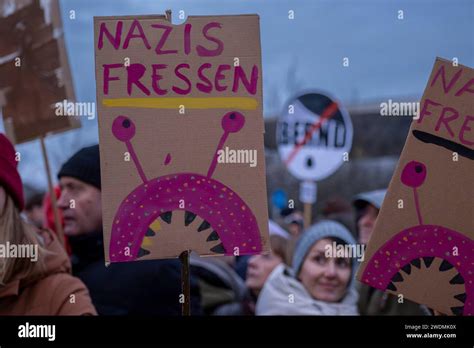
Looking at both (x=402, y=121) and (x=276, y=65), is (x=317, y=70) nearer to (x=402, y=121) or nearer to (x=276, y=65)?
(x=276, y=65)

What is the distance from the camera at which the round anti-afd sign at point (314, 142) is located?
4.24 meters

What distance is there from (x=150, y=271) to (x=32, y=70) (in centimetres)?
102

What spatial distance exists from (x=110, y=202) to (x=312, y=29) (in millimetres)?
1311

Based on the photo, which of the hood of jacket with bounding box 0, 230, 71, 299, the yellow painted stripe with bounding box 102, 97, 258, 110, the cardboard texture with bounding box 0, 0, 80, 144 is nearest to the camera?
the yellow painted stripe with bounding box 102, 97, 258, 110

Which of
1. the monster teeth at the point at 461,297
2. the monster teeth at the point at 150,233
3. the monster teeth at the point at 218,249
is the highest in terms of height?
the monster teeth at the point at 150,233

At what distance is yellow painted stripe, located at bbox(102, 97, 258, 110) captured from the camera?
11.5 ft

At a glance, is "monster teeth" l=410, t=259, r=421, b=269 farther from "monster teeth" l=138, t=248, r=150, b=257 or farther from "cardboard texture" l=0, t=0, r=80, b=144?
"cardboard texture" l=0, t=0, r=80, b=144

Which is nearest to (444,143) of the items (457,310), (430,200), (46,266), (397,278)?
(430,200)

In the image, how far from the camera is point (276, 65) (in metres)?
4.17

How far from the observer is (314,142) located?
4.28 meters

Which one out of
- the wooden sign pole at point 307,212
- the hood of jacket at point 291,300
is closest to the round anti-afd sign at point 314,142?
the wooden sign pole at point 307,212

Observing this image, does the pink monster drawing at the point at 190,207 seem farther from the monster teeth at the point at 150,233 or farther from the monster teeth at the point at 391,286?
the monster teeth at the point at 391,286

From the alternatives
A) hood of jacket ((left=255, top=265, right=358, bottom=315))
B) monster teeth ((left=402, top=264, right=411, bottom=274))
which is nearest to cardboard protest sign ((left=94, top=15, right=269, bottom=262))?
monster teeth ((left=402, top=264, right=411, bottom=274))

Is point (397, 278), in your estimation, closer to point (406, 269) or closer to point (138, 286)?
point (406, 269)
